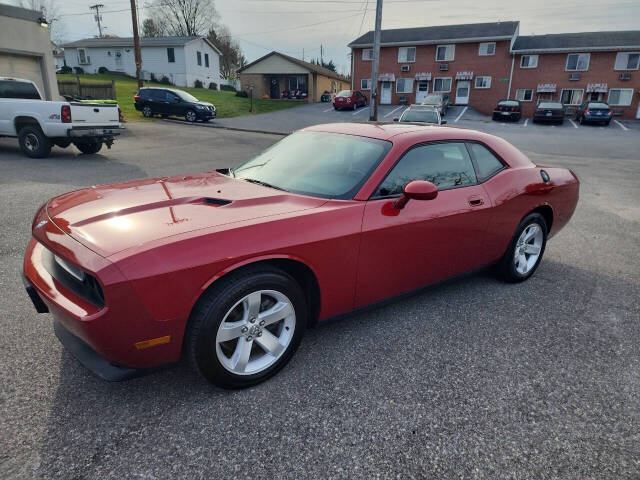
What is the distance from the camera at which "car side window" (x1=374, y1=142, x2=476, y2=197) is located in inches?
121

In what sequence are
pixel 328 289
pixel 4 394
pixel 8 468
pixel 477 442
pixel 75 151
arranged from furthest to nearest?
pixel 75 151 < pixel 328 289 < pixel 4 394 < pixel 477 442 < pixel 8 468

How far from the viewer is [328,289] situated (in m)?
2.75

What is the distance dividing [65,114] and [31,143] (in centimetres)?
130

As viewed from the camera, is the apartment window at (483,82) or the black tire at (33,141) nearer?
the black tire at (33,141)

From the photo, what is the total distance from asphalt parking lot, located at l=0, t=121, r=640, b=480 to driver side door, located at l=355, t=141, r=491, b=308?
398mm

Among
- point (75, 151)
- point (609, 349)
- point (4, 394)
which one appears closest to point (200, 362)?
point (4, 394)

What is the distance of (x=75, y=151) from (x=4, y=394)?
11305mm

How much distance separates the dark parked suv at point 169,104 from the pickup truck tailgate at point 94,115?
508 inches

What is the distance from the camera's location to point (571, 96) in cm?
3612

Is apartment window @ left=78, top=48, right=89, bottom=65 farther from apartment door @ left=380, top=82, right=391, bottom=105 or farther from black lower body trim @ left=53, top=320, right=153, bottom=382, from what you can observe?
black lower body trim @ left=53, top=320, right=153, bottom=382

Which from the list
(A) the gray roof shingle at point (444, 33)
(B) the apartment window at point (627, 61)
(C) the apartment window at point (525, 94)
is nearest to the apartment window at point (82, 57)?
(A) the gray roof shingle at point (444, 33)

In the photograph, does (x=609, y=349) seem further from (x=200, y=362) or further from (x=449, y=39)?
(x=449, y=39)

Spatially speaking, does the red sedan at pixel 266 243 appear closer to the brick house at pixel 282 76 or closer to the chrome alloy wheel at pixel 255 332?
the chrome alloy wheel at pixel 255 332

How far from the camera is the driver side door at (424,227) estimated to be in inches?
115
